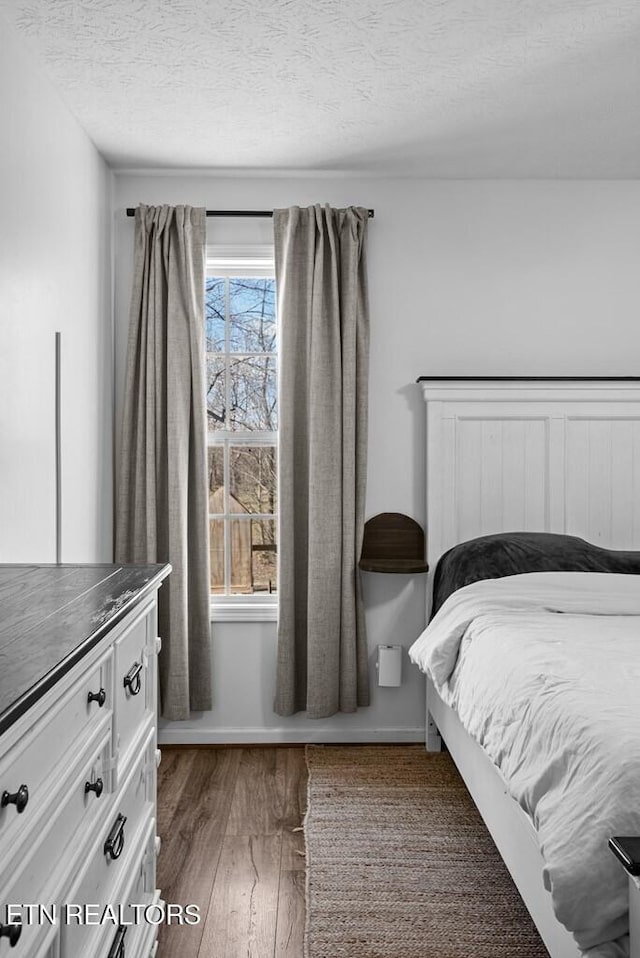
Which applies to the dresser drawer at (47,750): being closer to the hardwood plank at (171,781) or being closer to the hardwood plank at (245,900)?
the hardwood plank at (245,900)

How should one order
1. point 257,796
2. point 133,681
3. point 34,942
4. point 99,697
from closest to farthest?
point 34,942, point 99,697, point 133,681, point 257,796

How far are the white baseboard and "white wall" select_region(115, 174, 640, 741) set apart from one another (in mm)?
35

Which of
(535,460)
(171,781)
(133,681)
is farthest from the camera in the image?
(535,460)

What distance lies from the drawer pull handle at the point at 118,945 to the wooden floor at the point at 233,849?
595mm

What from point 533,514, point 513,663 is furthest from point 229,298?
point 513,663

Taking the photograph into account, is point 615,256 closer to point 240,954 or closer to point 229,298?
point 229,298

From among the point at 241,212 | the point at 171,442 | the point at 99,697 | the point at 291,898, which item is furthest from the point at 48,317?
the point at 291,898

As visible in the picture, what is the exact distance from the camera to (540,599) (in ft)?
9.24

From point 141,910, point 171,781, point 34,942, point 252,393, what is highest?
point 252,393

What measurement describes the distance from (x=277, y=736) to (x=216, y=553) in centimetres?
90

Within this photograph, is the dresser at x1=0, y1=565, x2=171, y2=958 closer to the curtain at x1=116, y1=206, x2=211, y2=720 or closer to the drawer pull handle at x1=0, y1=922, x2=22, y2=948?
the drawer pull handle at x1=0, y1=922, x2=22, y2=948

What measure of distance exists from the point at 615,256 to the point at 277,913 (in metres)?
3.10

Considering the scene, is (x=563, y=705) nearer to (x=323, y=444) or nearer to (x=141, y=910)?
(x=141, y=910)

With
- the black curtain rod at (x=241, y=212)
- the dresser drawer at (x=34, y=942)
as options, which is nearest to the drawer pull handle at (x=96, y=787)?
the dresser drawer at (x=34, y=942)
